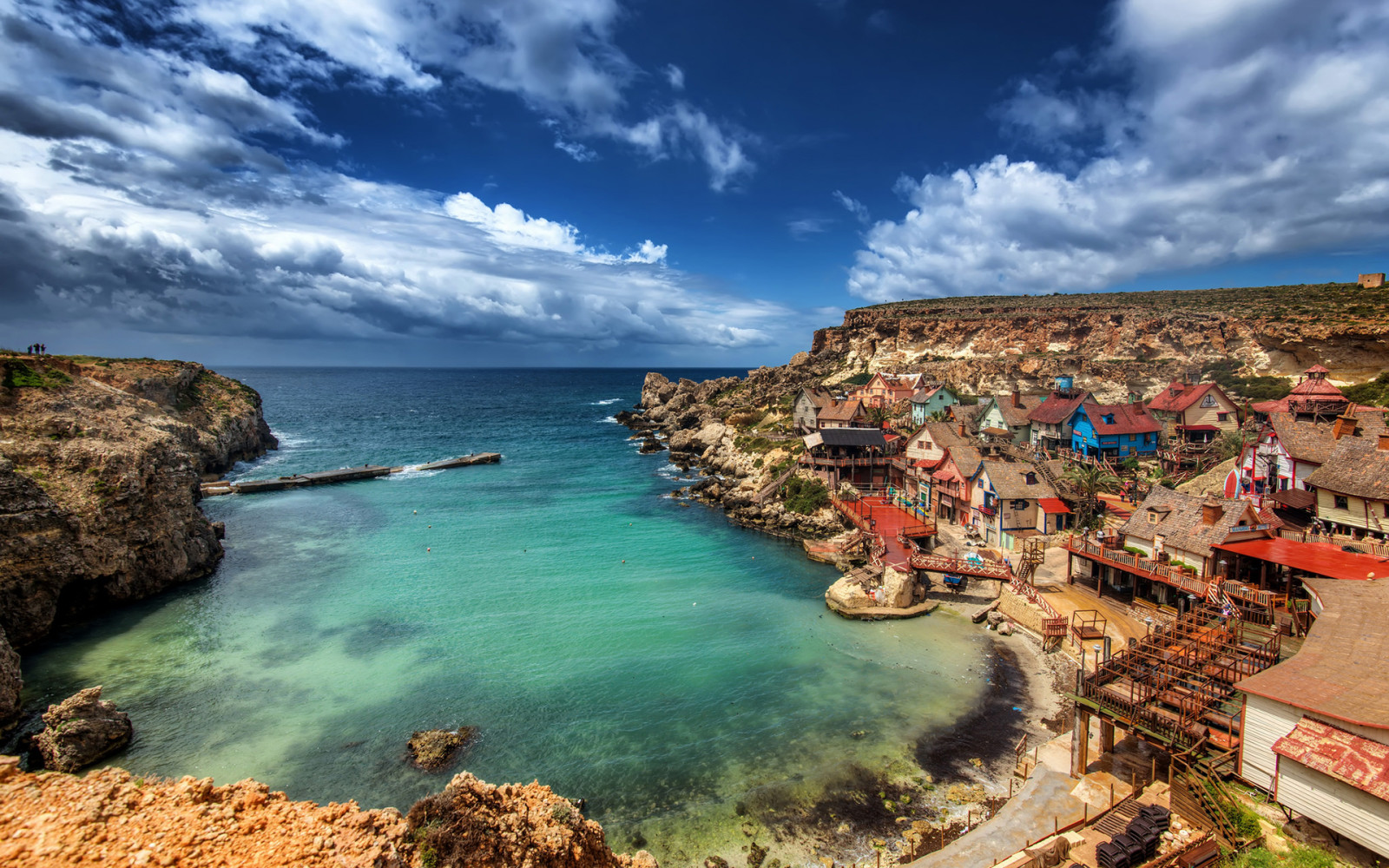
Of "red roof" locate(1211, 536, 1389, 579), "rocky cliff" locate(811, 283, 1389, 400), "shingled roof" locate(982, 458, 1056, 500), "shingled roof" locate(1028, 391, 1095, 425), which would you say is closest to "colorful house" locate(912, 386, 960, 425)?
"shingled roof" locate(1028, 391, 1095, 425)

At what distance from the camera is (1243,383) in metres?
75.2

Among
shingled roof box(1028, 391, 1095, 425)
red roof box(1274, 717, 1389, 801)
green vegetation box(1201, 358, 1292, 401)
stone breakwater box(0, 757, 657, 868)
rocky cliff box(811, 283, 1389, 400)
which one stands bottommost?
red roof box(1274, 717, 1389, 801)

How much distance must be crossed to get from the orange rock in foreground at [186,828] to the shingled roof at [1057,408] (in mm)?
66541

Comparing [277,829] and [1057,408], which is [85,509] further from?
[1057,408]

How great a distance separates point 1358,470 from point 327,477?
299 ft

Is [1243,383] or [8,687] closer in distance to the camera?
[8,687]

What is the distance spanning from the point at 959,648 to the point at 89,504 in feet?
163

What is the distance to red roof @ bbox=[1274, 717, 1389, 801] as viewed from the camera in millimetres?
13430

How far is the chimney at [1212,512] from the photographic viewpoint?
28375 mm

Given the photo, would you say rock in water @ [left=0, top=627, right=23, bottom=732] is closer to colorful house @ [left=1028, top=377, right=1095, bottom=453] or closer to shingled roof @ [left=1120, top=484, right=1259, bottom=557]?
shingled roof @ [left=1120, top=484, right=1259, bottom=557]

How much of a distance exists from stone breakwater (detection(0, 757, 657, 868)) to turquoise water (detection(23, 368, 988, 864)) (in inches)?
417

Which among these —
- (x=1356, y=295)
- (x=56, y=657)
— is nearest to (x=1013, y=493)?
(x=56, y=657)

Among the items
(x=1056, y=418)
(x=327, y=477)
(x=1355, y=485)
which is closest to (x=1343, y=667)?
(x=1355, y=485)

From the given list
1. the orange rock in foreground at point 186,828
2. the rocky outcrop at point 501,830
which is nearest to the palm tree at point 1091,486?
the rocky outcrop at point 501,830
